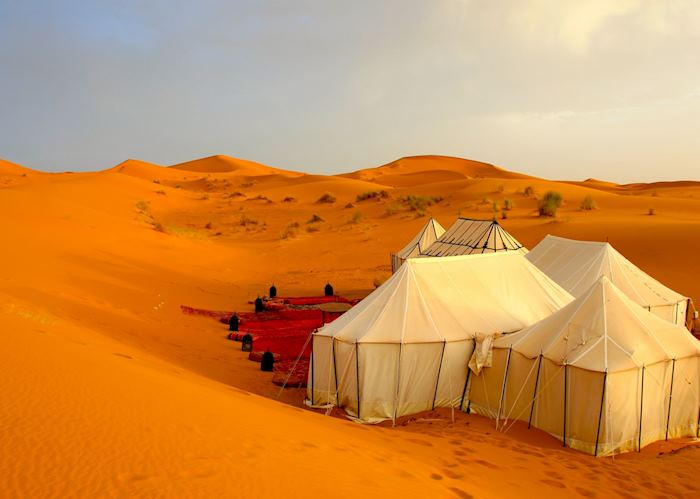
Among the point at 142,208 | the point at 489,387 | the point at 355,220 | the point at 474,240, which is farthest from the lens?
the point at 142,208

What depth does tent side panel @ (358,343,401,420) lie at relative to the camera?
10.7 m

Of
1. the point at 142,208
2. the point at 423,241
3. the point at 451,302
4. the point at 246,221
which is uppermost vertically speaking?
the point at 142,208

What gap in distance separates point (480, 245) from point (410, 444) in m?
11.7

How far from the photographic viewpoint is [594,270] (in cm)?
1605

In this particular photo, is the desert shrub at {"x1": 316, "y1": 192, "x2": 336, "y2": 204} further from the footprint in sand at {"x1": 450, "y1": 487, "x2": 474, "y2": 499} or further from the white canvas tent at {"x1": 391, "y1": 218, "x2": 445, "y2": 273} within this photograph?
the footprint in sand at {"x1": 450, "y1": 487, "x2": 474, "y2": 499}

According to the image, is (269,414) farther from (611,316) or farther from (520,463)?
(611,316)

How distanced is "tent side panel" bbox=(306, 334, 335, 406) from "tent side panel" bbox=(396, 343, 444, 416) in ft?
4.56

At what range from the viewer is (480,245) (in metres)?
18.5

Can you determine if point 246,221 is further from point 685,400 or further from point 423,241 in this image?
point 685,400

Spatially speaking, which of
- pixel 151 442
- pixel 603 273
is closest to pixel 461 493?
pixel 151 442

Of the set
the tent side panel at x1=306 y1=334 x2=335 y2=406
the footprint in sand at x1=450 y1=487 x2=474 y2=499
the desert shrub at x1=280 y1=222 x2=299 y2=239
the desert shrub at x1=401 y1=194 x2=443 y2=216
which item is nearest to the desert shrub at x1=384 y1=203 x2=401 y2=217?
the desert shrub at x1=401 y1=194 x2=443 y2=216

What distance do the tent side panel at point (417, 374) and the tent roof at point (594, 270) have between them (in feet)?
20.6

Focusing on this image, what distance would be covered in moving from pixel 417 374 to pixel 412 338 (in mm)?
665

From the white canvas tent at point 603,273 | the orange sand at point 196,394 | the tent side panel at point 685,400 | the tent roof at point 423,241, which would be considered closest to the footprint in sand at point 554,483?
the orange sand at point 196,394
